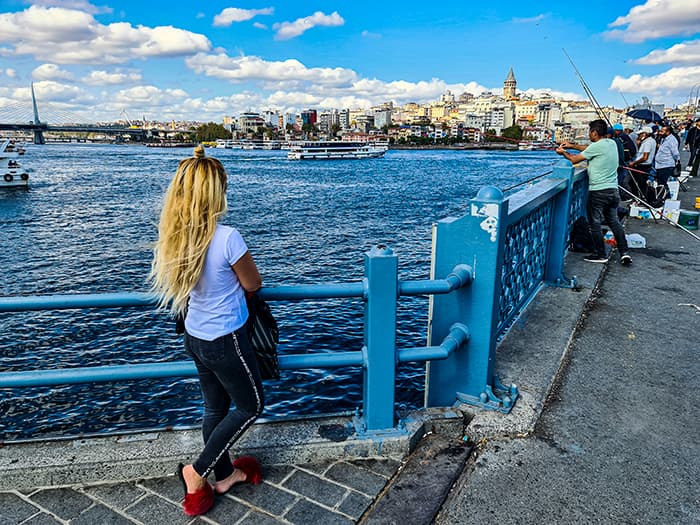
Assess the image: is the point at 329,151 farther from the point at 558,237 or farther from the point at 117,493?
the point at 117,493

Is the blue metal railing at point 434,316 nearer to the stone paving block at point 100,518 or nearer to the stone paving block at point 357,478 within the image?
the stone paving block at point 357,478

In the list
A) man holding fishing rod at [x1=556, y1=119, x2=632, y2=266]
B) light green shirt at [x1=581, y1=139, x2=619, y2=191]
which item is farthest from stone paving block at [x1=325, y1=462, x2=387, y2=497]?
light green shirt at [x1=581, y1=139, x2=619, y2=191]

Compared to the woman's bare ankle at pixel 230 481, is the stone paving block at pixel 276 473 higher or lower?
lower

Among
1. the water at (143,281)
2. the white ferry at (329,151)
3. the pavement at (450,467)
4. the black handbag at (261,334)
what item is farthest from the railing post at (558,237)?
the white ferry at (329,151)

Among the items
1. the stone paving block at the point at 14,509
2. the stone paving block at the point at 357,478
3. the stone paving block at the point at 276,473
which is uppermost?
the stone paving block at the point at 357,478

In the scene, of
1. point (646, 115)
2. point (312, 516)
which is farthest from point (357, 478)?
point (646, 115)

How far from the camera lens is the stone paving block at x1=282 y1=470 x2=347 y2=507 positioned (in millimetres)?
2643

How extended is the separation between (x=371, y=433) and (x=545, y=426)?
99 centimetres

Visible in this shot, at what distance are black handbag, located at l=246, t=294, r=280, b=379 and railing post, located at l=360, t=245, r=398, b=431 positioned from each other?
52cm

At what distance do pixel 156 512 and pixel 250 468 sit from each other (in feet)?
1.51

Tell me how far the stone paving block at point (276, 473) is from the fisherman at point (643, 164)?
9.43 metres

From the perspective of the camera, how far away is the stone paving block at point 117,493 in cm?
263

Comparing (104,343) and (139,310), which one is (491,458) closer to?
(104,343)

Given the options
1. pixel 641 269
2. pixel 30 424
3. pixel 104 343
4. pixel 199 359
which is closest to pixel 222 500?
pixel 199 359
